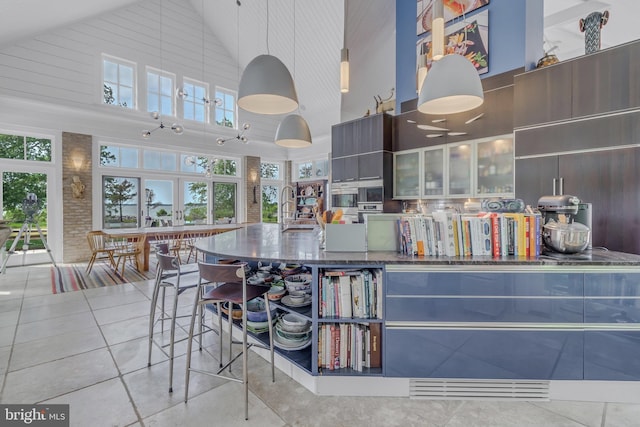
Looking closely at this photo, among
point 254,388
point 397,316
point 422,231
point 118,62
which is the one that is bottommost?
point 254,388

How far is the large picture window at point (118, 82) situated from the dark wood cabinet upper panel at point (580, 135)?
7.89m

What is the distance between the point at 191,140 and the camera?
7.93 m

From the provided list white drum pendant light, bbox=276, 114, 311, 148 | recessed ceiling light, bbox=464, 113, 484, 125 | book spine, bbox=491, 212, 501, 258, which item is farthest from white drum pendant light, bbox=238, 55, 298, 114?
recessed ceiling light, bbox=464, 113, 484, 125

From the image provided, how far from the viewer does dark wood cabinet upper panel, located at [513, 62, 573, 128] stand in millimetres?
3012

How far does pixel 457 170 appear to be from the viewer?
14.3 feet

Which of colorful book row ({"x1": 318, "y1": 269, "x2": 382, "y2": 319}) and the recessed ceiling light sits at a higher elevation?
the recessed ceiling light

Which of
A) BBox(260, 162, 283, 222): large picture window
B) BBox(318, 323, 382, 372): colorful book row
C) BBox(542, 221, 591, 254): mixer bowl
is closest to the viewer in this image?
BBox(542, 221, 591, 254): mixer bowl

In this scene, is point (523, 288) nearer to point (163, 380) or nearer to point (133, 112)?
point (163, 380)

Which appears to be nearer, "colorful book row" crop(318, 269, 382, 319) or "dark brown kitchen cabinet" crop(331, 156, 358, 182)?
"colorful book row" crop(318, 269, 382, 319)

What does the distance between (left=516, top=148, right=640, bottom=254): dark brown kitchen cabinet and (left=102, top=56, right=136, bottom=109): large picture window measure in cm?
820

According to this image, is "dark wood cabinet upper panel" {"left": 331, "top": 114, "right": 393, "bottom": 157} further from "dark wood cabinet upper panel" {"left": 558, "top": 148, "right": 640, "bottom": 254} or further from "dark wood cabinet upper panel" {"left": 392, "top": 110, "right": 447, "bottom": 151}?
"dark wood cabinet upper panel" {"left": 558, "top": 148, "right": 640, "bottom": 254}

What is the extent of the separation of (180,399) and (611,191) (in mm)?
3942

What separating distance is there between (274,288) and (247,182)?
7.24 meters

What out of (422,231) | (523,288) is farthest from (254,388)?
(523,288)
